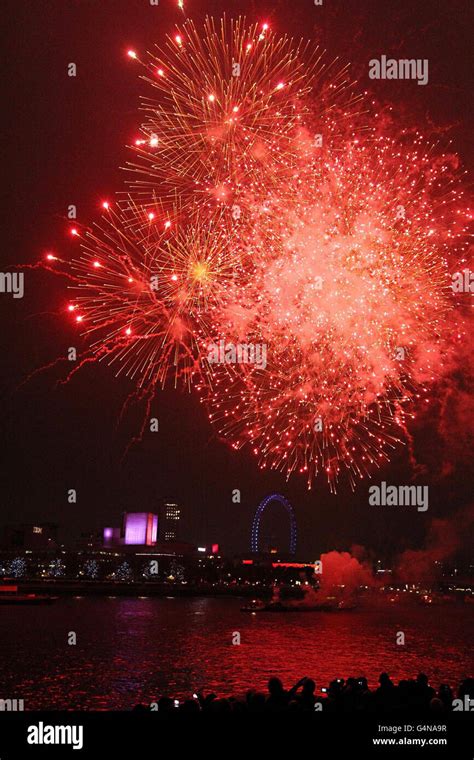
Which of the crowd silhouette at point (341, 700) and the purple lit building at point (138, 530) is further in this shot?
the purple lit building at point (138, 530)

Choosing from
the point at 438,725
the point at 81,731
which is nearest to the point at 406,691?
the point at 438,725

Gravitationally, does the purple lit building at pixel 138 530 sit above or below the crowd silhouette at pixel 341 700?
below

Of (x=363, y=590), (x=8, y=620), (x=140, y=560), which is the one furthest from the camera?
(x=140, y=560)

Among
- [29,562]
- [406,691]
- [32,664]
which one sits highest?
[406,691]

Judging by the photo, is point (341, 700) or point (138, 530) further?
point (138, 530)

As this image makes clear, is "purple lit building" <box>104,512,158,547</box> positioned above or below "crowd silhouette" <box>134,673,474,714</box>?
below

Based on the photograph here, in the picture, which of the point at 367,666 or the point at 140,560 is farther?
the point at 140,560

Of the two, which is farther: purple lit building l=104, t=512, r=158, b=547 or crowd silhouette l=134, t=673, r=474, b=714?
purple lit building l=104, t=512, r=158, b=547

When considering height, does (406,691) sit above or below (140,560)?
above

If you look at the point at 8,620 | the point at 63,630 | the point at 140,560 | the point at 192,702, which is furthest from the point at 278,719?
the point at 140,560

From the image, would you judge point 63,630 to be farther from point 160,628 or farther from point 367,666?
point 367,666

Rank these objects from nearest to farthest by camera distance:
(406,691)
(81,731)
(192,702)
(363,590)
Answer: (81,731), (192,702), (406,691), (363,590)
